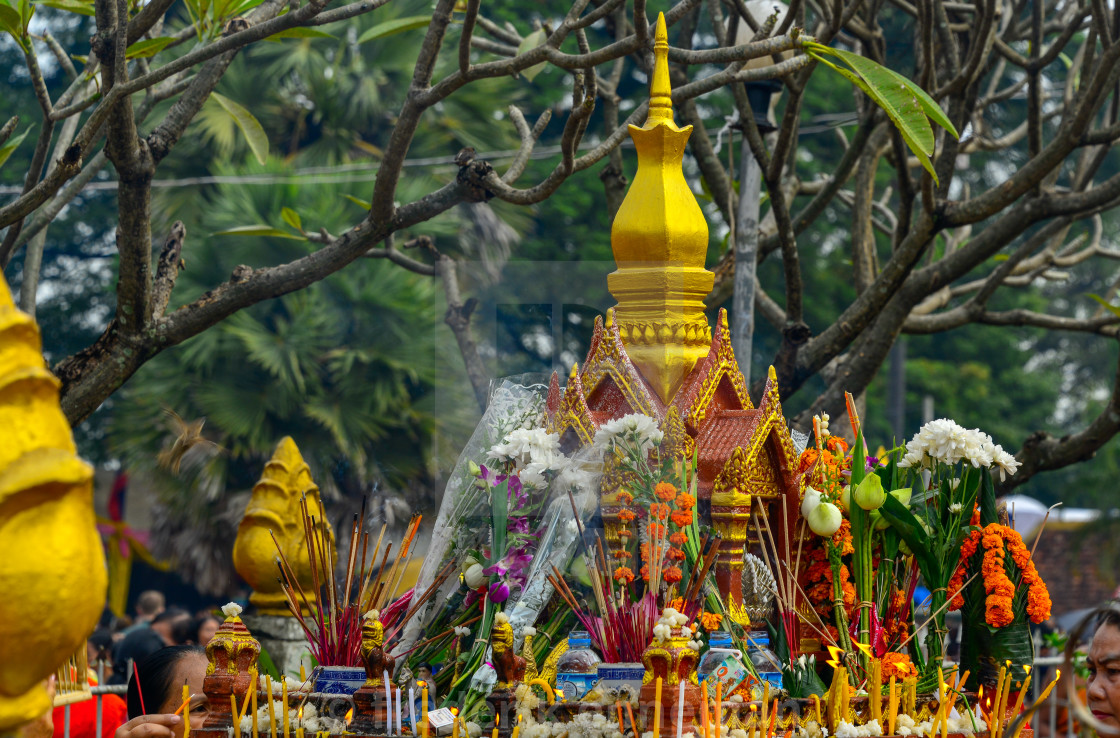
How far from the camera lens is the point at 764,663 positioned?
149 inches

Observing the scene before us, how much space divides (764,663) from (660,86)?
6.44ft

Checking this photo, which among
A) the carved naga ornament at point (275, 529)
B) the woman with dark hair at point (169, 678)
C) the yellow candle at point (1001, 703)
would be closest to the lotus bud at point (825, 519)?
the yellow candle at point (1001, 703)

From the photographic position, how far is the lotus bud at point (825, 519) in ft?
12.7

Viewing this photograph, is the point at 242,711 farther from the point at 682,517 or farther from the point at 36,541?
the point at 36,541

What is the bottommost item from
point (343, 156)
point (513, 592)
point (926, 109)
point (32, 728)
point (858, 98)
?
point (32, 728)

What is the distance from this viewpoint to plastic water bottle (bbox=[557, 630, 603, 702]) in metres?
3.63

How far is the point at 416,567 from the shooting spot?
4617 mm

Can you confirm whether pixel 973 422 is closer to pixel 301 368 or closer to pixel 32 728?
pixel 301 368

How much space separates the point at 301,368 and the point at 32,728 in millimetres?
11348

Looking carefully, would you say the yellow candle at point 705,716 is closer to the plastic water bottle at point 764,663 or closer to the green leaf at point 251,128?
the plastic water bottle at point 764,663

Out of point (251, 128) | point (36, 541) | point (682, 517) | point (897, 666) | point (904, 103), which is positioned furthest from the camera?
point (251, 128)

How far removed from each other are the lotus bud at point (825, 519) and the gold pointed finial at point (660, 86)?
4.59ft

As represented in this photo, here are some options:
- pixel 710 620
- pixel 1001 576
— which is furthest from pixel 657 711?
pixel 1001 576

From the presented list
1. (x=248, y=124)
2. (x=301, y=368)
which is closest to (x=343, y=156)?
(x=301, y=368)
